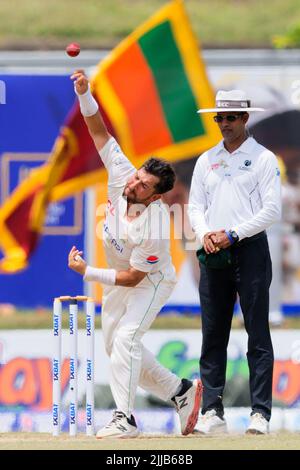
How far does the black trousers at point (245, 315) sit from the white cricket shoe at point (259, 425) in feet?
0.15

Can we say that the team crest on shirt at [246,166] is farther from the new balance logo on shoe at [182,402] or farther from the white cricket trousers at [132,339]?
the new balance logo on shoe at [182,402]

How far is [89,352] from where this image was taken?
7125 millimetres

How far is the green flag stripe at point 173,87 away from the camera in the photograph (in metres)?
11.1

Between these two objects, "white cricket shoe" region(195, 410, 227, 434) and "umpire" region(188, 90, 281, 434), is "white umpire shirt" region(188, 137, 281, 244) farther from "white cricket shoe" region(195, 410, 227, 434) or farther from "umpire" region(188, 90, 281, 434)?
"white cricket shoe" region(195, 410, 227, 434)

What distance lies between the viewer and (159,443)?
21.1 ft

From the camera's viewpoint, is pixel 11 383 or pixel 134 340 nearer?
pixel 134 340

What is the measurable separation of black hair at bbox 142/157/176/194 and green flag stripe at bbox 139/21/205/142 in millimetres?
3980

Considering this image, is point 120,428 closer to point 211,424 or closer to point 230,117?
point 211,424

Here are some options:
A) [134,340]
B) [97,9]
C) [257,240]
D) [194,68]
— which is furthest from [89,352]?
[97,9]

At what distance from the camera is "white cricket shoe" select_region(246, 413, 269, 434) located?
709 cm

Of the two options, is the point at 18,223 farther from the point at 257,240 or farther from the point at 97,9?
the point at 97,9

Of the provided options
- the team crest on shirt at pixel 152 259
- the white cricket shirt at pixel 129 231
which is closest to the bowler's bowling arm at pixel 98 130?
the white cricket shirt at pixel 129 231

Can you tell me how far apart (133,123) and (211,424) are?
4243 mm

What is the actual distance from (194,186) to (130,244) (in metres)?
0.58
